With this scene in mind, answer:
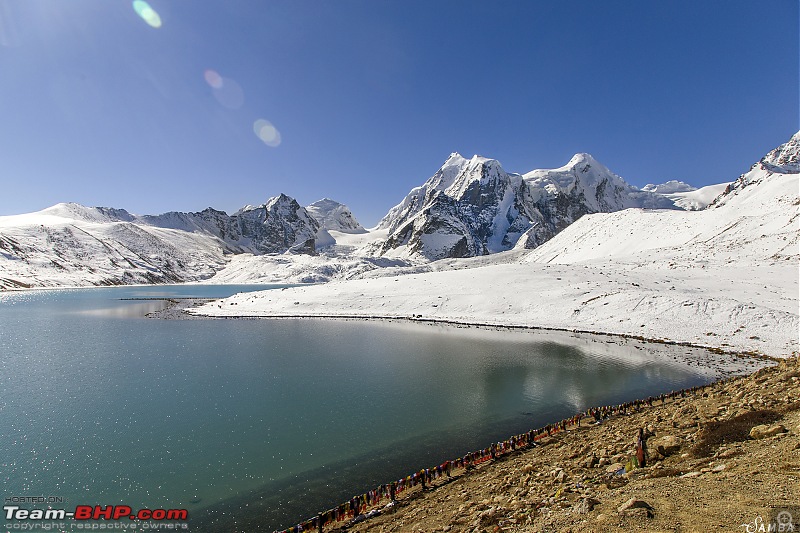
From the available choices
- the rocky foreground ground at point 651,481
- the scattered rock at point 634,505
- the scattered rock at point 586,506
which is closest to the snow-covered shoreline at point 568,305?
the rocky foreground ground at point 651,481

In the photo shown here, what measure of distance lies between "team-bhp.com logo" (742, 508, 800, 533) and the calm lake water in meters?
13.6

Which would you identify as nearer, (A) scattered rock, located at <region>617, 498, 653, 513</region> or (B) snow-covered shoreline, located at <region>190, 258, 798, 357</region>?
(A) scattered rock, located at <region>617, 498, 653, 513</region>

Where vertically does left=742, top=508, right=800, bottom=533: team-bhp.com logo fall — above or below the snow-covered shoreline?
below

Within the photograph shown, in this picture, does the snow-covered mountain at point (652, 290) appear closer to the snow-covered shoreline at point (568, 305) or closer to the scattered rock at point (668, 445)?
the snow-covered shoreline at point (568, 305)

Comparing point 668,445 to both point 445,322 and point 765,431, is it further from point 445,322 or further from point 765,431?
point 445,322

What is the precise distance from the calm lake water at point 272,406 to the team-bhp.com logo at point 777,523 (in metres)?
13.6

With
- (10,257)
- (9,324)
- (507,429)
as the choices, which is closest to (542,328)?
(507,429)

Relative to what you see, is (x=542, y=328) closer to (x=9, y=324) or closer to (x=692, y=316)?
(x=692, y=316)

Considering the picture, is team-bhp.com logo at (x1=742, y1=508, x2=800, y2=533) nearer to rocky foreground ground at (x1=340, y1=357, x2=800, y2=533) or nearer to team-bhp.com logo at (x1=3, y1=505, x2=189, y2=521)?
rocky foreground ground at (x1=340, y1=357, x2=800, y2=533)

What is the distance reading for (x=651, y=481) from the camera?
12.2m

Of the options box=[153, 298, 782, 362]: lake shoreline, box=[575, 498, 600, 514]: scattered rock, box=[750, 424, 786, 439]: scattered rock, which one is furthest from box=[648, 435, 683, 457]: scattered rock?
box=[153, 298, 782, 362]: lake shoreline

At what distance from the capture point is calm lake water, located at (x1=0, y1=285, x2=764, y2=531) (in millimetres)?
17688

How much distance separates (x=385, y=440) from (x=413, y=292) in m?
63.1

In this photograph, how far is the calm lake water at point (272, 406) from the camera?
17.7m
